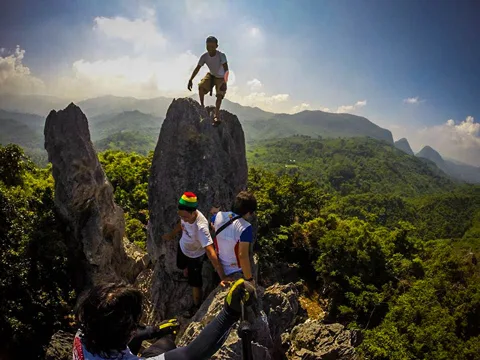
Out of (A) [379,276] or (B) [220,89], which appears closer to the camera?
(B) [220,89]

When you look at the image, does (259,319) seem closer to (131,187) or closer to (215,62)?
(215,62)

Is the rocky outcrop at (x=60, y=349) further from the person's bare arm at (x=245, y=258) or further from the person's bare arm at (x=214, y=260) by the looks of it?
the person's bare arm at (x=245, y=258)

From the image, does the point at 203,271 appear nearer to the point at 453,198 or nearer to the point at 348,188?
the point at 453,198

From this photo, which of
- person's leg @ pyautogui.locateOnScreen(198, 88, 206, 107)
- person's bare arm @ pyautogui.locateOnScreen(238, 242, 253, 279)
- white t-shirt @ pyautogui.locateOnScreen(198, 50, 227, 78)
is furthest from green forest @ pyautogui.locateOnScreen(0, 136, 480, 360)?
person's bare arm @ pyautogui.locateOnScreen(238, 242, 253, 279)

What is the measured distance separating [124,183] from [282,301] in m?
29.2

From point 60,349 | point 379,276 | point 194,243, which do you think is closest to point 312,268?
point 379,276

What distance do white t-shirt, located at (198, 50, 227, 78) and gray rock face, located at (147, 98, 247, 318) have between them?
5.20ft

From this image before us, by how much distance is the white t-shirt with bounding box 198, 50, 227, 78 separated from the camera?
10.2m

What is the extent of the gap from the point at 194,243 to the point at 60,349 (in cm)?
738

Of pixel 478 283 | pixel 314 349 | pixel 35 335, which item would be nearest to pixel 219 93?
pixel 314 349

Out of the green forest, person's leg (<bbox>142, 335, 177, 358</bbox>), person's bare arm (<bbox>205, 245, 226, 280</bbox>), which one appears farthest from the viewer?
the green forest

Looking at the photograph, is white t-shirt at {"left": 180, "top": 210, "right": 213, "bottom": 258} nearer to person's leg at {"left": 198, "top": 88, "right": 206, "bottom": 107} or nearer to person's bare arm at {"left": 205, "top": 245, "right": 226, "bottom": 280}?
person's bare arm at {"left": 205, "top": 245, "right": 226, "bottom": 280}

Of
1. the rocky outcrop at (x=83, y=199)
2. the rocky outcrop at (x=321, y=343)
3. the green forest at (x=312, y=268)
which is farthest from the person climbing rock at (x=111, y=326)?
the green forest at (x=312, y=268)

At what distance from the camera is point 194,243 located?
709 cm
